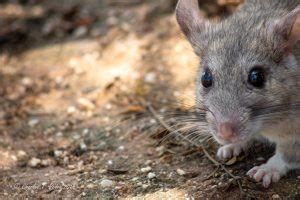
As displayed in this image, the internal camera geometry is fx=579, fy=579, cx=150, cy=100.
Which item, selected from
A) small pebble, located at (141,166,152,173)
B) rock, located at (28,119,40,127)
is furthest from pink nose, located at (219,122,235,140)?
rock, located at (28,119,40,127)

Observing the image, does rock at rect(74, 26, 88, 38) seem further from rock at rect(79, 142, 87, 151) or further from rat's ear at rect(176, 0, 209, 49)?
rat's ear at rect(176, 0, 209, 49)

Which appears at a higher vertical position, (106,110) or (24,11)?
(24,11)

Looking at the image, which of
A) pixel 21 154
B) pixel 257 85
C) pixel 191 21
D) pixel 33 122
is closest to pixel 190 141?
pixel 191 21

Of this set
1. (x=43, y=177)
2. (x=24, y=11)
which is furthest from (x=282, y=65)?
(x=24, y=11)

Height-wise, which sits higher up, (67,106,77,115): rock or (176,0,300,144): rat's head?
(176,0,300,144): rat's head

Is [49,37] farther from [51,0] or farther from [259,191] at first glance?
[259,191]

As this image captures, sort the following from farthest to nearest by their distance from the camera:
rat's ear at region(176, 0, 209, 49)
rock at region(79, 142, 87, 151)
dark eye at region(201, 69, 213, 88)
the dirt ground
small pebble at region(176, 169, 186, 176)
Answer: rock at region(79, 142, 87, 151) < rat's ear at region(176, 0, 209, 49) < small pebble at region(176, 169, 186, 176) < the dirt ground < dark eye at region(201, 69, 213, 88)

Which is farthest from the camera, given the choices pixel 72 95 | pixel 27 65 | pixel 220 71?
pixel 27 65

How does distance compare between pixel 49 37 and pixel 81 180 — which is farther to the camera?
pixel 49 37
